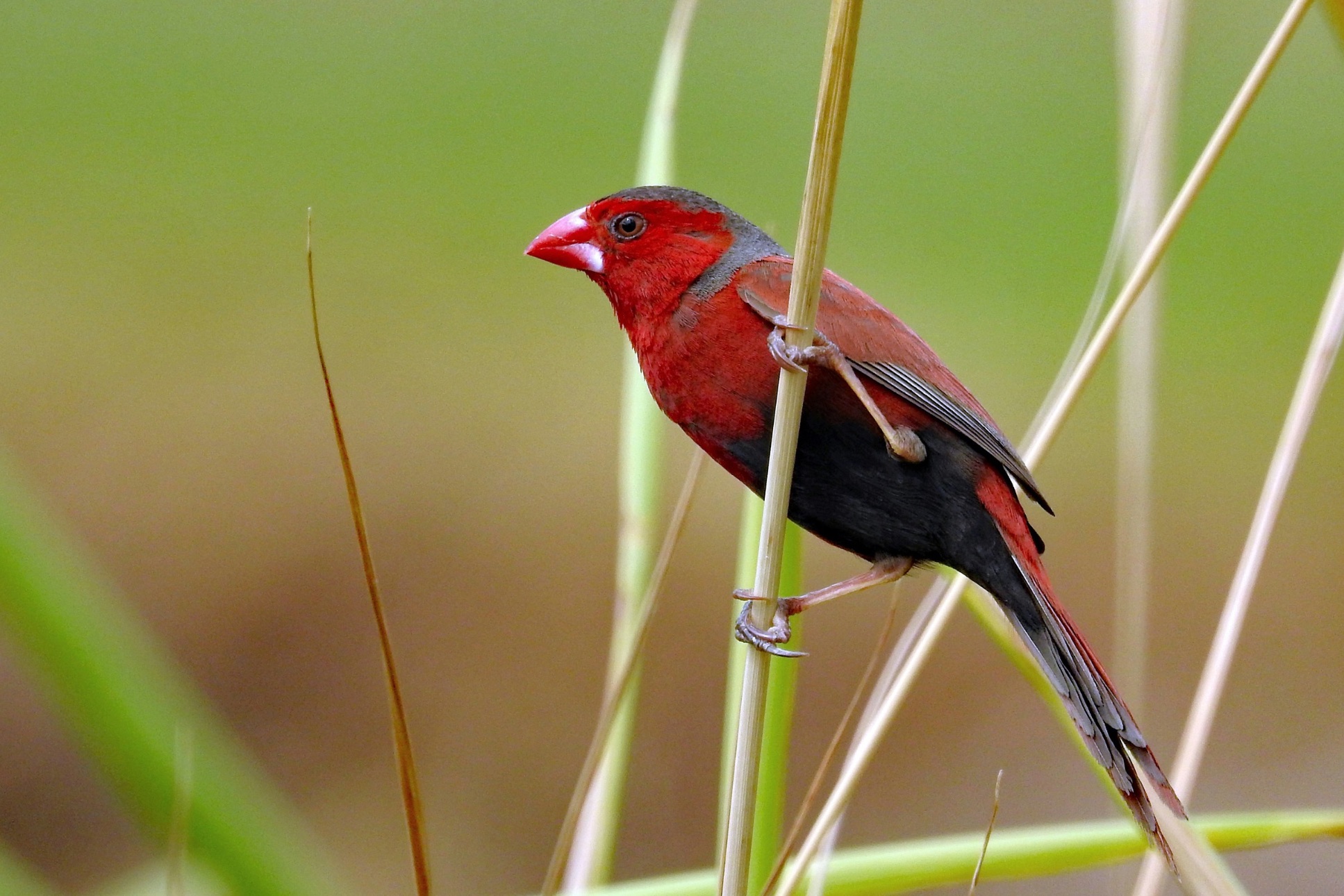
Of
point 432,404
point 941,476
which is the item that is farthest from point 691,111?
point 941,476

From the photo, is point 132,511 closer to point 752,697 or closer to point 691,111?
point 691,111

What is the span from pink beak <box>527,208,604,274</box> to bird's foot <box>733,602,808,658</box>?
0.59 metres

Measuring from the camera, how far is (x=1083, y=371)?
4.71ft

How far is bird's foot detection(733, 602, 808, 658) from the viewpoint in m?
1.28

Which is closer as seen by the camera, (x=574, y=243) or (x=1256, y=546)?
(x=1256, y=546)

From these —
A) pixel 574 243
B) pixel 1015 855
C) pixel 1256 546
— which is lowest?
pixel 1015 855

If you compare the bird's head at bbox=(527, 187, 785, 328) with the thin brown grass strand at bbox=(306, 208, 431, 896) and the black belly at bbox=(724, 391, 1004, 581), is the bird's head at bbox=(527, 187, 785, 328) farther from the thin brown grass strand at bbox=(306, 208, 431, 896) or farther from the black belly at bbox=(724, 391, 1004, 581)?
the thin brown grass strand at bbox=(306, 208, 431, 896)

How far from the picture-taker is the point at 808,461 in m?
1.56

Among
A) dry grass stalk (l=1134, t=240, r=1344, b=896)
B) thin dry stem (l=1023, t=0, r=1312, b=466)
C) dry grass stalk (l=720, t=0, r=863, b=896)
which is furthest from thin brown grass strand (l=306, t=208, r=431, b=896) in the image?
dry grass stalk (l=1134, t=240, r=1344, b=896)

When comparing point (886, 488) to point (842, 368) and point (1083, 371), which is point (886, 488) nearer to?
point (842, 368)

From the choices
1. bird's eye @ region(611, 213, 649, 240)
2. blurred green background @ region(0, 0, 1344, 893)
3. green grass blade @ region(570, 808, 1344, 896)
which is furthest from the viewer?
blurred green background @ region(0, 0, 1344, 893)

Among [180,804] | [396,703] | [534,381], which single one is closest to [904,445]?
[396,703]

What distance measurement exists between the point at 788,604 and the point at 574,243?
2.22 feet

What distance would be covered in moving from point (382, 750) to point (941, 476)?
343 centimetres
